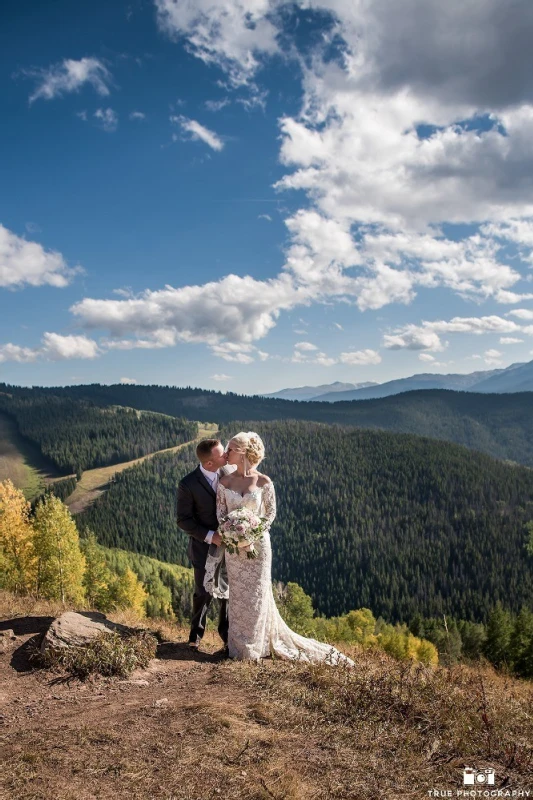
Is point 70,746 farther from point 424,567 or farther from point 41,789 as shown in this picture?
point 424,567

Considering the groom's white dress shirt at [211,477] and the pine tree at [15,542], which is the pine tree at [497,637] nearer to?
the pine tree at [15,542]

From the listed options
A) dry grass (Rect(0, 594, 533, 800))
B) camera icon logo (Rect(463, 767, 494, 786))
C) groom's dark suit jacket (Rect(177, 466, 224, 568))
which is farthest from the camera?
groom's dark suit jacket (Rect(177, 466, 224, 568))

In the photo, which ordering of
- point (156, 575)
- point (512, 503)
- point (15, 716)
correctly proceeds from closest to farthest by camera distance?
1. point (15, 716)
2. point (156, 575)
3. point (512, 503)

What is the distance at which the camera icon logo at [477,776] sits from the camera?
537cm

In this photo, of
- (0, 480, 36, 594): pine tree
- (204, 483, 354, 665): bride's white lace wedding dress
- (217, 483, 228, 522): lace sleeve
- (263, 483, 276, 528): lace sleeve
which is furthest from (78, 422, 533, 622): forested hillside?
(217, 483, 228, 522): lace sleeve

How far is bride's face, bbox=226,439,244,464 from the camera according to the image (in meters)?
9.01

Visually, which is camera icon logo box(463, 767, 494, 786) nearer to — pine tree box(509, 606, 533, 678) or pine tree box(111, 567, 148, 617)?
pine tree box(509, 606, 533, 678)

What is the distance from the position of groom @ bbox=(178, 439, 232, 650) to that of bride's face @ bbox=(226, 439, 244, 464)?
0.98ft

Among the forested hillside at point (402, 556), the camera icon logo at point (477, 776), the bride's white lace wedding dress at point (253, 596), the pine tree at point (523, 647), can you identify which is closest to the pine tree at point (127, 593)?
the pine tree at point (523, 647)

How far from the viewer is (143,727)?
6.25 m

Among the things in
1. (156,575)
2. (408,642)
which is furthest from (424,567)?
(408,642)

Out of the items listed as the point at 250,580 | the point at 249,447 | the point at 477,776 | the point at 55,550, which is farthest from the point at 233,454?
the point at 55,550

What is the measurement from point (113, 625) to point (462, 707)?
688 centimetres

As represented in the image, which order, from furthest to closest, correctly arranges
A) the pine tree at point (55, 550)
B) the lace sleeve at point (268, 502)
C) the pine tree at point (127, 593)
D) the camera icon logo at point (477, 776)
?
the pine tree at point (127, 593) → the pine tree at point (55, 550) → the lace sleeve at point (268, 502) → the camera icon logo at point (477, 776)
